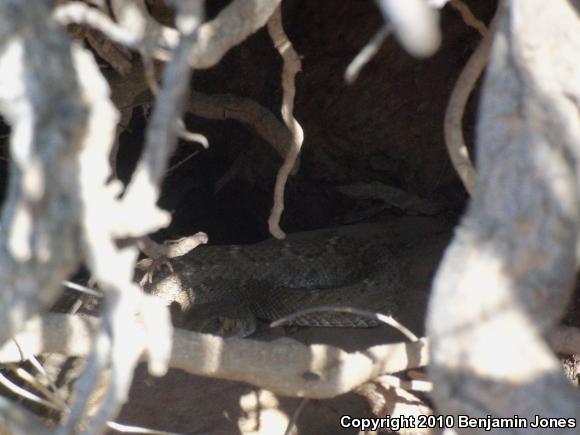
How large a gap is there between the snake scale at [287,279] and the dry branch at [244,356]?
5.61 feet

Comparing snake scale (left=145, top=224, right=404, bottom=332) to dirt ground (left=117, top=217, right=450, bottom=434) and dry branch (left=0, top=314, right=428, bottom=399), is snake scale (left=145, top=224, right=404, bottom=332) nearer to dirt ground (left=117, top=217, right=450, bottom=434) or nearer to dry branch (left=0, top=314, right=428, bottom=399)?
dirt ground (left=117, top=217, right=450, bottom=434)

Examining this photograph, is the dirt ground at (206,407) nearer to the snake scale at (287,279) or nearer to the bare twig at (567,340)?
the snake scale at (287,279)

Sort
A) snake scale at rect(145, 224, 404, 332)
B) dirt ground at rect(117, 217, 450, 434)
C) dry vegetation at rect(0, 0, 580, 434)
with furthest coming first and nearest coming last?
snake scale at rect(145, 224, 404, 332) → dirt ground at rect(117, 217, 450, 434) → dry vegetation at rect(0, 0, 580, 434)

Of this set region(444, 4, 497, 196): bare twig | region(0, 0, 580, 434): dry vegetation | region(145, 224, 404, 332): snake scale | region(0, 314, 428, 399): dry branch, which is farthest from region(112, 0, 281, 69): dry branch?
region(145, 224, 404, 332): snake scale

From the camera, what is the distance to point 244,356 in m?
2.54

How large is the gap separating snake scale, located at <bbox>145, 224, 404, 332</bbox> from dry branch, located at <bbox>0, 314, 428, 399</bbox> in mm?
1711

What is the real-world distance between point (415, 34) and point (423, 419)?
2.45 meters

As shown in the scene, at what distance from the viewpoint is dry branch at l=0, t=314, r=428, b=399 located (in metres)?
2.53

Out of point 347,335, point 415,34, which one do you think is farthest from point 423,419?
point 415,34

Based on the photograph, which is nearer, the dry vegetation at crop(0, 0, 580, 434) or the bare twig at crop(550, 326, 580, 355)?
the dry vegetation at crop(0, 0, 580, 434)

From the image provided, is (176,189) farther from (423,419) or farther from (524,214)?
(524,214)

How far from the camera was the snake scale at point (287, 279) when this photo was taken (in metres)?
4.54

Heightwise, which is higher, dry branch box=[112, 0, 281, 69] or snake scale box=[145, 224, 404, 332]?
dry branch box=[112, 0, 281, 69]

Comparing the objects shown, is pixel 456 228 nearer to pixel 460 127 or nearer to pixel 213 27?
pixel 460 127
